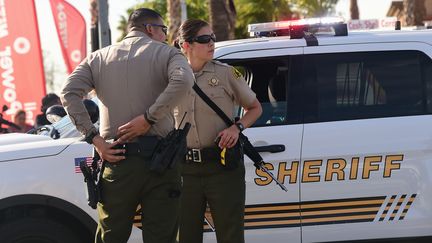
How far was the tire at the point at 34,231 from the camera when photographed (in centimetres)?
440

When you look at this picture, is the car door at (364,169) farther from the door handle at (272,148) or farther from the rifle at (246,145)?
the rifle at (246,145)

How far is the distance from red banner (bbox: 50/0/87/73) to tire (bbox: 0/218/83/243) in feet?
34.3

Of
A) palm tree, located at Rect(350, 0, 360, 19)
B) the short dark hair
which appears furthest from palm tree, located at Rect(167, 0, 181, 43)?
palm tree, located at Rect(350, 0, 360, 19)

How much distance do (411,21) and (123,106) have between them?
18734 millimetres

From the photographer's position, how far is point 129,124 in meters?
3.54

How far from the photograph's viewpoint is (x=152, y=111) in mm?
3492

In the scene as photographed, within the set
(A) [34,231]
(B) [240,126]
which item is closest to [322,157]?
(B) [240,126]

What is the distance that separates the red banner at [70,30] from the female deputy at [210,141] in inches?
427

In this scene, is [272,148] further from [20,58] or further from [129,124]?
[20,58]

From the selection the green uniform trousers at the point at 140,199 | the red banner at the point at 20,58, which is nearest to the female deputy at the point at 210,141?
the green uniform trousers at the point at 140,199

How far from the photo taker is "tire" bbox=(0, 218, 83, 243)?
4.40 metres

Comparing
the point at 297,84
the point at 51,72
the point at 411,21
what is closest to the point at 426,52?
the point at 297,84

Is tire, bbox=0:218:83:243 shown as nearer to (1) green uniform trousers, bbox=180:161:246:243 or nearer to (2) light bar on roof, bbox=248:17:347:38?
(1) green uniform trousers, bbox=180:161:246:243

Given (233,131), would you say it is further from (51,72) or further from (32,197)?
(51,72)
